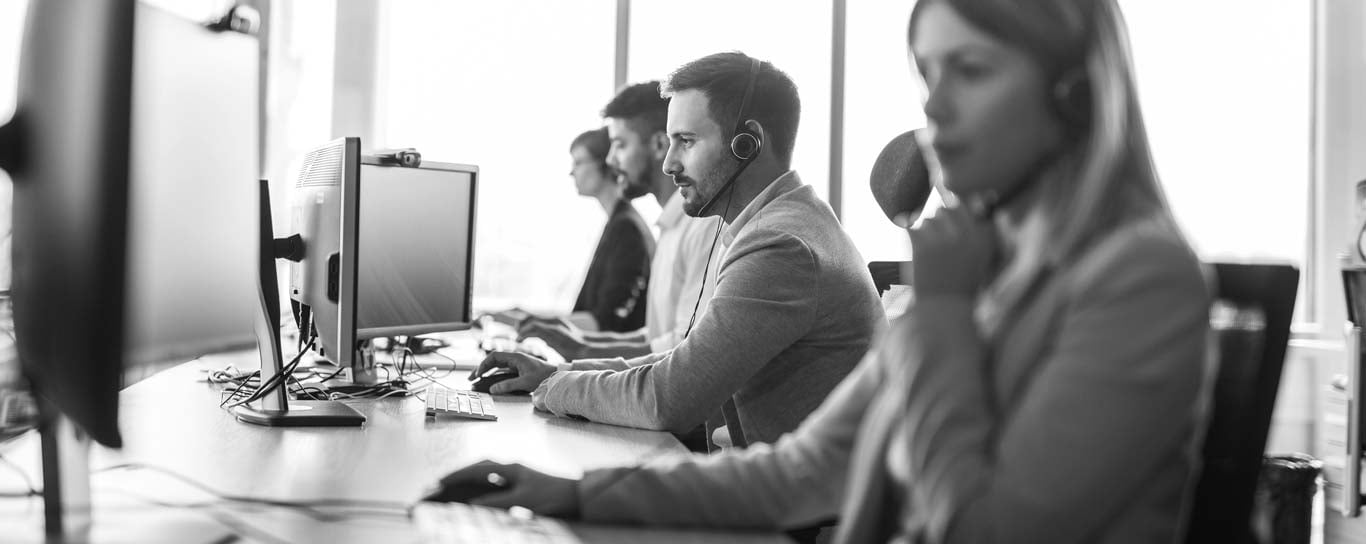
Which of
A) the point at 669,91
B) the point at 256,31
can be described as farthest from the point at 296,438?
the point at 669,91

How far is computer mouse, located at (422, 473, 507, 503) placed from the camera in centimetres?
97

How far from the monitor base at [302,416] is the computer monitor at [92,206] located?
58 cm

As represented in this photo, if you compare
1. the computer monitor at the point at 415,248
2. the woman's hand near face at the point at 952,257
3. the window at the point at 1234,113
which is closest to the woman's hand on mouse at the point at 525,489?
the woman's hand near face at the point at 952,257

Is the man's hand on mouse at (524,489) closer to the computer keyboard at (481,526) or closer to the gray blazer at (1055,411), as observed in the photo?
the computer keyboard at (481,526)

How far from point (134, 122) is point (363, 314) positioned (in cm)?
124

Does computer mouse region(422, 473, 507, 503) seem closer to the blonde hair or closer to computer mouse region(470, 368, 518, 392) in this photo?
the blonde hair

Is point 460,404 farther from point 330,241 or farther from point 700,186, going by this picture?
point 700,186

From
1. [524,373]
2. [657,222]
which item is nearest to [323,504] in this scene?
[524,373]

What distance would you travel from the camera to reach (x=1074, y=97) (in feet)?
2.35

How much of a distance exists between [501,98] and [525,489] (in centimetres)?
382

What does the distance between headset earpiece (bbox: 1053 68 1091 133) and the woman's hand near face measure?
0.09 m

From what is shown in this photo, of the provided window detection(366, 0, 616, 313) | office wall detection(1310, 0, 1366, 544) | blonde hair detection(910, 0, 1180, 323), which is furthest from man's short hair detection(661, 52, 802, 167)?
office wall detection(1310, 0, 1366, 544)

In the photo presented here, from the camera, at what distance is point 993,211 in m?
0.79

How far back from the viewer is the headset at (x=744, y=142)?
194 cm
